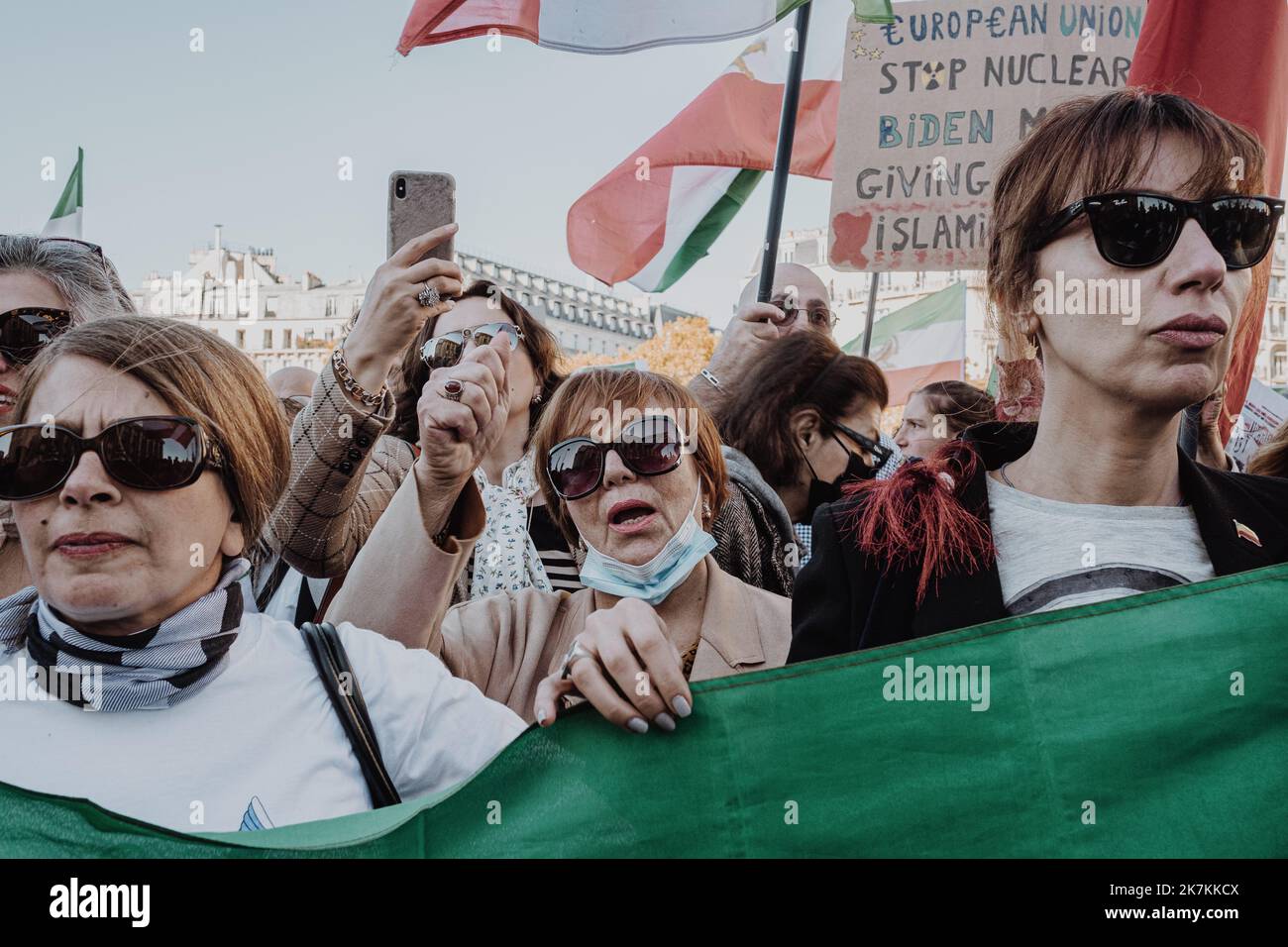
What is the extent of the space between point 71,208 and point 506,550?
4.11 metres

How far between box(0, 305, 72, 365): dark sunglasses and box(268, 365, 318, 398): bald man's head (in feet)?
4.70

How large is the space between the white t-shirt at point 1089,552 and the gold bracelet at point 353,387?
138cm

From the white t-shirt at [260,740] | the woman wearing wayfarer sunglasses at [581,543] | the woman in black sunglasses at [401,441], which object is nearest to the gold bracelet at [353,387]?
the woman in black sunglasses at [401,441]

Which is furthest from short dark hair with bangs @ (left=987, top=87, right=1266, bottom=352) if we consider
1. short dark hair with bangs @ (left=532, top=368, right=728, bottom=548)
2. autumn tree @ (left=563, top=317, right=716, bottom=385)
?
autumn tree @ (left=563, top=317, right=716, bottom=385)

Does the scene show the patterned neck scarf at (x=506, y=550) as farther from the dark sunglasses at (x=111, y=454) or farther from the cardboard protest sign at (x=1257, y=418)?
the cardboard protest sign at (x=1257, y=418)

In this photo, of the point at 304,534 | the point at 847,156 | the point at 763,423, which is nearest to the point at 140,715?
the point at 304,534

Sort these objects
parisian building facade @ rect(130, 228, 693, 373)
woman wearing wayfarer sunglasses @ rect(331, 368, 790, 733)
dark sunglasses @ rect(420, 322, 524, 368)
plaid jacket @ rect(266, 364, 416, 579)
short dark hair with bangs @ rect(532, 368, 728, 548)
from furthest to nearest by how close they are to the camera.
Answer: parisian building facade @ rect(130, 228, 693, 373), dark sunglasses @ rect(420, 322, 524, 368), short dark hair with bangs @ rect(532, 368, 728, 548), plaid jacket @ rect(266, 364, 416, 579), woman wearing wayfarer sunglasses @ rect(331, 368, 790, 733)

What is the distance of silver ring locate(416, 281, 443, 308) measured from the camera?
297 cm

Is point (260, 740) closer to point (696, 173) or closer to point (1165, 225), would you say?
point (1165, 225)

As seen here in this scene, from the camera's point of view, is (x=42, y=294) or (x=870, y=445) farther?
(x=870, y=445)

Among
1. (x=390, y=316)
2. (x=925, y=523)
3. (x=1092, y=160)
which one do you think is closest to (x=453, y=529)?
(x=390, y=316)

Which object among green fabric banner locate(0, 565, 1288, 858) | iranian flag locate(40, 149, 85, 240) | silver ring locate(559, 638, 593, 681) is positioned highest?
iranian flag locate(40, 149, 85, 240)

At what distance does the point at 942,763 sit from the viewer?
1876 mm

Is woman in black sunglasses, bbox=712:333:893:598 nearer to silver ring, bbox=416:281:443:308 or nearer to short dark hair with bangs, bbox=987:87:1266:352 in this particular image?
silver ring, bbox=416:281:443:308
